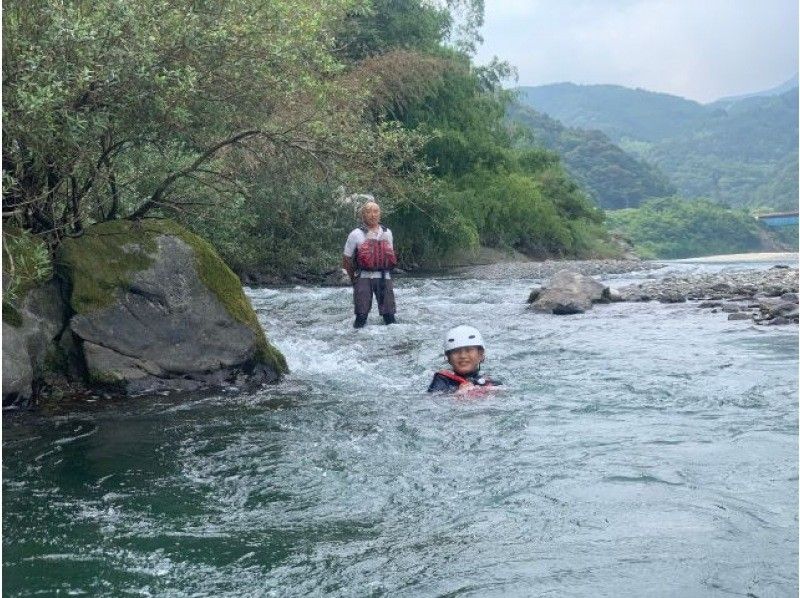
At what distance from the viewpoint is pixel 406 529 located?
15.3 feet

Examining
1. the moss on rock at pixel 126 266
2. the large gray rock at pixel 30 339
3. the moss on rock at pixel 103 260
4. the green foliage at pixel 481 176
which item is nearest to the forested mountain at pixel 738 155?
the green foliage at pixel 481 176

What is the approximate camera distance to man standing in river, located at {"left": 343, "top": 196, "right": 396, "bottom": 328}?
1260cm

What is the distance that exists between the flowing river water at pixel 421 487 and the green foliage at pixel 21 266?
1.01 m

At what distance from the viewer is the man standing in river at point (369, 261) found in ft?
41.3

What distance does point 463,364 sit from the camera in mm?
8383

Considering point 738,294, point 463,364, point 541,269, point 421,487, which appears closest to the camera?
point 421,487

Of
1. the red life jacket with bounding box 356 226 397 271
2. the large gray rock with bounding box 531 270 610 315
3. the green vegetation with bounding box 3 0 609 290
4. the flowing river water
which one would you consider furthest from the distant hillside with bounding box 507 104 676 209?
the flowing river water

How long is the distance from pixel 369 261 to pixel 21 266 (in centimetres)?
555

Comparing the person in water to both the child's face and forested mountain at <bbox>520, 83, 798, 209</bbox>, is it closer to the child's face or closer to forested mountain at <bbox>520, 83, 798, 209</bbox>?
the child's face

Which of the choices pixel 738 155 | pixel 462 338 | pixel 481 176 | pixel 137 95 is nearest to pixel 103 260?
pixel 137 95

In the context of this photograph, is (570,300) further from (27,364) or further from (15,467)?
(15,467)

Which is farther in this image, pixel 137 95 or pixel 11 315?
pixel 11 315

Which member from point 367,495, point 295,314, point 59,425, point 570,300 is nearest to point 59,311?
point 59,425

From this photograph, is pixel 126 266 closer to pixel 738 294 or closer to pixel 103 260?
pixel 103 260
